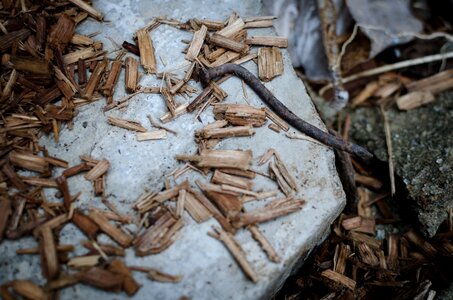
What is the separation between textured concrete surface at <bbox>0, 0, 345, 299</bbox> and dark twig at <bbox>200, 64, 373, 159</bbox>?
0.16 feet

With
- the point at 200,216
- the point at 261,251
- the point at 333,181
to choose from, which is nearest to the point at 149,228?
the point at 200,216

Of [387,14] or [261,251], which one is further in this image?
[387,14]

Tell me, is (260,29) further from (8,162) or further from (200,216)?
(8,162)

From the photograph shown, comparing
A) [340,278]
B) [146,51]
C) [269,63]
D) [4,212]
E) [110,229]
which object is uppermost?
[146,51]

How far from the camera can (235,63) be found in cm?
242

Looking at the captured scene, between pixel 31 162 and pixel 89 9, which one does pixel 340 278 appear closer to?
pixel 31 162

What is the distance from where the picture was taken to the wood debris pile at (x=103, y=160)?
1860mm

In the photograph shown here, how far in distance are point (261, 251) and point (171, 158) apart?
0.67 meters

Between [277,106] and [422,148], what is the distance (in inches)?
45.0

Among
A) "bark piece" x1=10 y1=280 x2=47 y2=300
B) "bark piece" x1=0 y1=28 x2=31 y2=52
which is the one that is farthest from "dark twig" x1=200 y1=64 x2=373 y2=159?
"bark piece" x1=10 y1=280 x2=47 y2=300

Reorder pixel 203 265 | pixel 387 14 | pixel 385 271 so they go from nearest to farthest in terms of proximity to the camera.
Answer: pixel 203 265 → pixel 385 271 → pixel 387 14

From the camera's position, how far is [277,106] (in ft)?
7.47

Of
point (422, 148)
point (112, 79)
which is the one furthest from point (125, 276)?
point (422, 148)

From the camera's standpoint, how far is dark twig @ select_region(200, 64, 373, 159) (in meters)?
2.24
